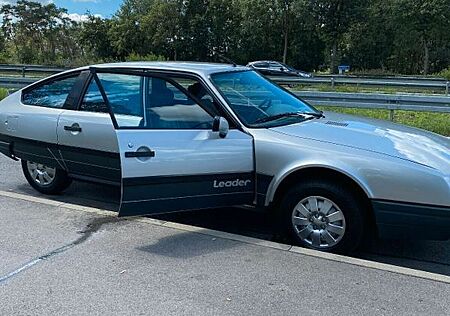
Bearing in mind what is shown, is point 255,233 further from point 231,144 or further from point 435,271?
point 435,271

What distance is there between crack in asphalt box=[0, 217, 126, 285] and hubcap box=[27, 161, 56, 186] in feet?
4.05

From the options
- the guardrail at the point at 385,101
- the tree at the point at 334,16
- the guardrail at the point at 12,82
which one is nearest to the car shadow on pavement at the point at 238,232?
the guardrail at the point at 385,101

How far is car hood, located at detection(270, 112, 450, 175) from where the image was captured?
153 inches

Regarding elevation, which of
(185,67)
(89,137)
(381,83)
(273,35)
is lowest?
(89,137)

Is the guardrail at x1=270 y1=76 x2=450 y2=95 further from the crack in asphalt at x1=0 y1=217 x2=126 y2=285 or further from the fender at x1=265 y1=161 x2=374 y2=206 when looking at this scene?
the crack in asphalt at x1=0 y1=217 x2=126 y2=285

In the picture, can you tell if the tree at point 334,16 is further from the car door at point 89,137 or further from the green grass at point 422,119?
the car door at point 89,137

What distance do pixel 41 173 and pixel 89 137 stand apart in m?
1.18

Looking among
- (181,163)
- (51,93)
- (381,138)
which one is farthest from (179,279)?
(51,93)

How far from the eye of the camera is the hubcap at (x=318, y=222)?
13.3ft

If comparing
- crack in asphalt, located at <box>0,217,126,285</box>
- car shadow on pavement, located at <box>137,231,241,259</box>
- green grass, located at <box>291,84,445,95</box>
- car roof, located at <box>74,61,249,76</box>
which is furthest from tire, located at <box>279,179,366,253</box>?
green grass, located at <box>291,84,445,95</box>

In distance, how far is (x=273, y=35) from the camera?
48.9 metres

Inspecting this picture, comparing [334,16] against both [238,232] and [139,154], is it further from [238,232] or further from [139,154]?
[139,154]

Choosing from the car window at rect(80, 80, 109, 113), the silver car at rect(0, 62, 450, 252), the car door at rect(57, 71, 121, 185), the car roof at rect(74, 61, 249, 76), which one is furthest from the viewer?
the car window at rect(80, 80, 109, 113)

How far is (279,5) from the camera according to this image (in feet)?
149
